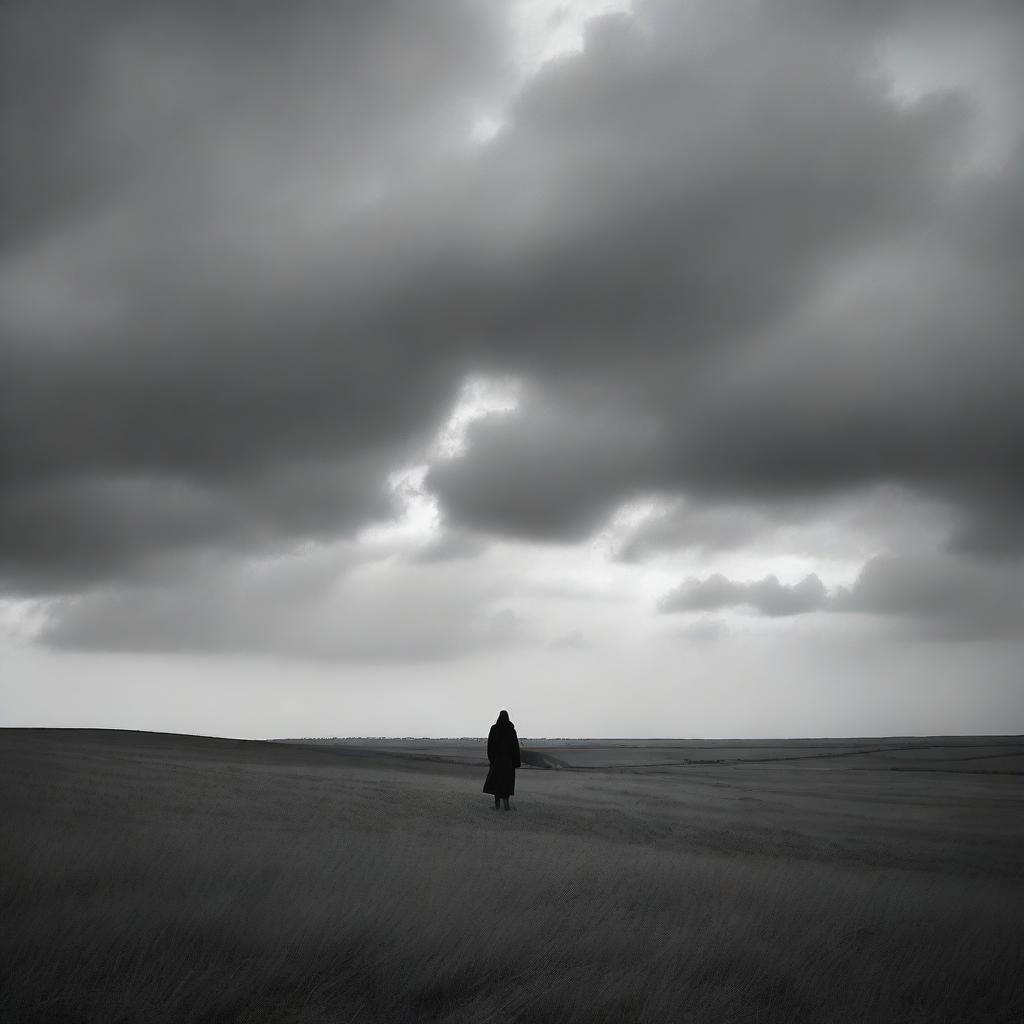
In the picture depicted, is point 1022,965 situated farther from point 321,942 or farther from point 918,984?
point 321,942

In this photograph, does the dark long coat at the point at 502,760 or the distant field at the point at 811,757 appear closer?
the dark long coat at the point at 502,760

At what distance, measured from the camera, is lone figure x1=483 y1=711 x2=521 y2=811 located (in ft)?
55.7

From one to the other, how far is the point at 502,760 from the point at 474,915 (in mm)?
9362

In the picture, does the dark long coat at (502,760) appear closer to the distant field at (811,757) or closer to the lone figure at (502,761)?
the lone figure at (502,761)

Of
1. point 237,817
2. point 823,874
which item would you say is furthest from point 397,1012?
point 237,817

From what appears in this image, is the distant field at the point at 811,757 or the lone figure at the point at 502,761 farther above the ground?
the lone figure at the point at 502,761

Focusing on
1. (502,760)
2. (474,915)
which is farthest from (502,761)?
(474,915)

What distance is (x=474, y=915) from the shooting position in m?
7.83

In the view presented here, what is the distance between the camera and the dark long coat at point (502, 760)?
17.0 metres

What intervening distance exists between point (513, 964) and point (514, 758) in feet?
35.0

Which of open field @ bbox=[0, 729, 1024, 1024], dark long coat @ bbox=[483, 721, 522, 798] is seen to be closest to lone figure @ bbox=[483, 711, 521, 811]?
dark long coat @ bbox=[483, 721, 522, 798]

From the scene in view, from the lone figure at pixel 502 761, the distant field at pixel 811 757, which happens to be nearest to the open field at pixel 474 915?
the lone figure at pixel 502 761

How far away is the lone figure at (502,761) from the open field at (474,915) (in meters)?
1.13

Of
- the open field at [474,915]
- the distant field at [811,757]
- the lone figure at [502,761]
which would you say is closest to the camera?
the open field at [474,915]
